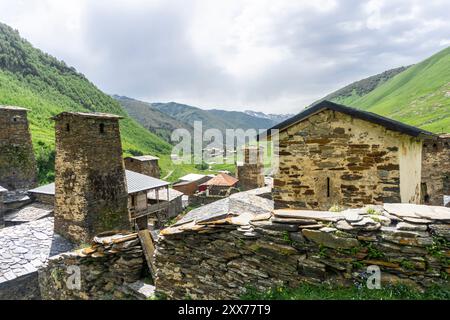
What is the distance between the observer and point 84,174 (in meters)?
15.3

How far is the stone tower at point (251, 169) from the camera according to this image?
3253 cm

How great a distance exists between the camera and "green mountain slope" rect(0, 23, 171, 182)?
197ft

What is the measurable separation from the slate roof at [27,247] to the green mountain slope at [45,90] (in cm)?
3475

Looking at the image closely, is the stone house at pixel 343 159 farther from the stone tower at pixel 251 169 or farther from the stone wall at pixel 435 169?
the stone tower at pixel 251 169

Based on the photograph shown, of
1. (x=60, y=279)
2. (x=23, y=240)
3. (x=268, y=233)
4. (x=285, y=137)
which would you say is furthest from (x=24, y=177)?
(x=268, y=233)

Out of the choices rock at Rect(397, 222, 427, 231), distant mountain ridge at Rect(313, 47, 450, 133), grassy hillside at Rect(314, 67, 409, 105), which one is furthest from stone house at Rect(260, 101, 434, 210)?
grassy hillside at Rect(314, 67, 409, 105)

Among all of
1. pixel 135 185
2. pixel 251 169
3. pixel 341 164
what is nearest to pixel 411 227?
pixel 341 164

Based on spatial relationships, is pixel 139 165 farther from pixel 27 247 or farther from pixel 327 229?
pixel 327 229

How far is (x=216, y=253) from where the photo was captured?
533cm

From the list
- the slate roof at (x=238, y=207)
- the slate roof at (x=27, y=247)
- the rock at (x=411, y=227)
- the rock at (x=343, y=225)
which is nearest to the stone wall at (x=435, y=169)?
the slate roof at (x=238, y=207)

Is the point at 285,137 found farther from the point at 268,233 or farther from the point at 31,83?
the point at 31,83

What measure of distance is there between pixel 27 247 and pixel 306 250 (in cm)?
1531
